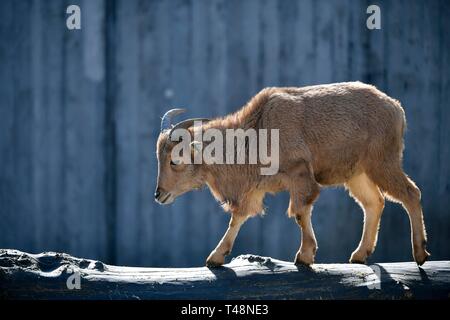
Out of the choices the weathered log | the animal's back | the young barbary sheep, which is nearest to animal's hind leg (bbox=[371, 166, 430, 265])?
the young barbary sheep

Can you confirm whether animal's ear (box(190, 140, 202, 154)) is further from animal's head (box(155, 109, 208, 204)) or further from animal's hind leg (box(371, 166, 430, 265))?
animal's hind leg (box(371, 166, 430, 265))

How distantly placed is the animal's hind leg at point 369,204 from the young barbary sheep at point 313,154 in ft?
1.05

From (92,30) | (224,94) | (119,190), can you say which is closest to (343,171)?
(224,94)

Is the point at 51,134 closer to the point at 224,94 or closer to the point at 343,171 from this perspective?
the point at 224,94

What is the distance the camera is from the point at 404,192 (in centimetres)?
629

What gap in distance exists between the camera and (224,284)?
18.3 feet

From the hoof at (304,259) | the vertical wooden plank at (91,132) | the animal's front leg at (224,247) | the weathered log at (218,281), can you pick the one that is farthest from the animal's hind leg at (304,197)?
the vertical wooden plank at (91,132)

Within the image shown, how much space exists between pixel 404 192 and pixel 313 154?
0.86 metres

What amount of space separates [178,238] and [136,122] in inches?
58.2

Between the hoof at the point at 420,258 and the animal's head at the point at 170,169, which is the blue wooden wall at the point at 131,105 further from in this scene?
the hoof at the point at 420,258

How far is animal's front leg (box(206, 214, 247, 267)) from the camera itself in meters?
6.08

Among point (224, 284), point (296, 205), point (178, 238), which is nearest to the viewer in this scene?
point (224, 284)

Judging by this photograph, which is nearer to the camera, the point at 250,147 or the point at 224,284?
the point at 224,284

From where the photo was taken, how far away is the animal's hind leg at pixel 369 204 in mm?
6751
